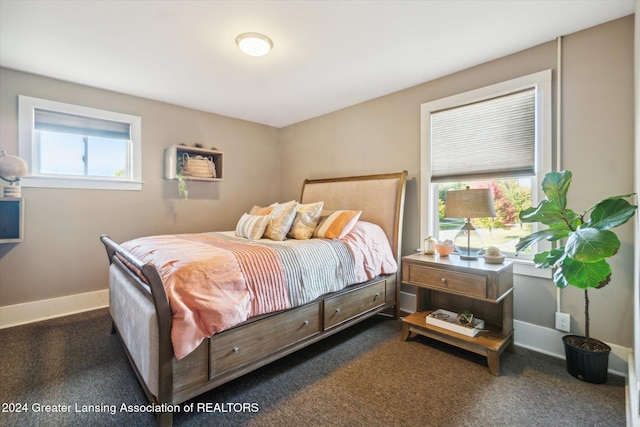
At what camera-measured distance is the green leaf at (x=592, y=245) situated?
4.84 ft

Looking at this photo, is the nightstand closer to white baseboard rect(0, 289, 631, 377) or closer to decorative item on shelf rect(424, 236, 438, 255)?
decorative item on shelf rect(424, 236, 438, 255)

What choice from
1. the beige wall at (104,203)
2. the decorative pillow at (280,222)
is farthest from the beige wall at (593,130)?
the beige wall at (104,203)

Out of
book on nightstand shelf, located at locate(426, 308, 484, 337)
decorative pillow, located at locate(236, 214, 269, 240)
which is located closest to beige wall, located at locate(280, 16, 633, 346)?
book on nightstand shelf, located at locate(426, 308, 484, 337)

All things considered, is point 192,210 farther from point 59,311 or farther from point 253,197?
point 59,311

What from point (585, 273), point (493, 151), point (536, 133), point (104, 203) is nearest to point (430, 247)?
point (493, 151)

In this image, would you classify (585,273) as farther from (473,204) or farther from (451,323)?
(451,323)

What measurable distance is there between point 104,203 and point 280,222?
2.08 m

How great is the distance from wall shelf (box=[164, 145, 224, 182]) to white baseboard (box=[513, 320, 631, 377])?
3591mm

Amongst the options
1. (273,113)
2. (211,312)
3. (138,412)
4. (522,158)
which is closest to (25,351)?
(138,412)

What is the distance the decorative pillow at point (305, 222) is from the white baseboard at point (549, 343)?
1.91m

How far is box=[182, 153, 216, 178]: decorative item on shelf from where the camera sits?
3582 millimetres

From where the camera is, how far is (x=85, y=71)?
2.76 m

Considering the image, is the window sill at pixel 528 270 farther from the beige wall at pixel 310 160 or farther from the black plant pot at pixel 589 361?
the black plant pot at pixel 589 361

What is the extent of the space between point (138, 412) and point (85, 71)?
295cm
